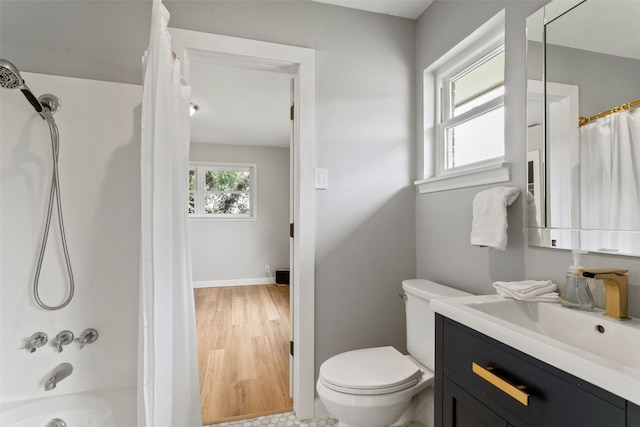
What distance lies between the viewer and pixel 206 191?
503cm

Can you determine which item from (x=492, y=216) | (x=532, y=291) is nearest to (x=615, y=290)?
(x=532, y=291)

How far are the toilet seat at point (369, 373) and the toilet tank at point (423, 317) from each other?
0.11m

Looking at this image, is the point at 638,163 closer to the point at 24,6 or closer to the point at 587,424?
the point at 587,424

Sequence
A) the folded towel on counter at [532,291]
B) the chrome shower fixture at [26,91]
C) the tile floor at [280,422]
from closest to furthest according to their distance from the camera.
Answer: the folded towel on counter at [532,291] → the chrome shower fixture at [26,91] → the tile floor at [280,422]

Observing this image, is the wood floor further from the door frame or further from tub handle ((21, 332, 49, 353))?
tub handle ((21, 332, 49, 353))

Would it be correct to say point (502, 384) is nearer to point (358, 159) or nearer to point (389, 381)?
point (389, 381)

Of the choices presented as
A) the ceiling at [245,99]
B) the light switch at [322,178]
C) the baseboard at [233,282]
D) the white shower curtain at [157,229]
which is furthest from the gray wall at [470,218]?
the baseboard at [233,282]

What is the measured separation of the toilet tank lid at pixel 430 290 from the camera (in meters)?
1.46

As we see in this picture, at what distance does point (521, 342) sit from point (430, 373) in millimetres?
830

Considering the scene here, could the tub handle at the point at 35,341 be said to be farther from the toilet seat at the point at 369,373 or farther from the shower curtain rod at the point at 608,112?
the shower curtain rod at the point at 608,112

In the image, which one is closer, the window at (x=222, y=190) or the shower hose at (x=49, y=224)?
the shower hose at (x=49, y=224)

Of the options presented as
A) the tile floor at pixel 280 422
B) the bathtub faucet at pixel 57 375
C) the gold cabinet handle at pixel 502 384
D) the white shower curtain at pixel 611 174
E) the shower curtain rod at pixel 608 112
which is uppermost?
the shower curtain rod at pixel 608 112

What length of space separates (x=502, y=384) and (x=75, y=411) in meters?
1.66

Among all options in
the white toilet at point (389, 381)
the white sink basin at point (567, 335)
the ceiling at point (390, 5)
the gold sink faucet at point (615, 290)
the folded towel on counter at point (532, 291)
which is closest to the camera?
the white sink basin at point (567, 335)
